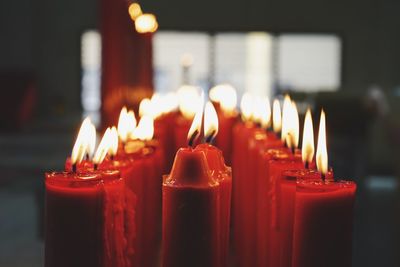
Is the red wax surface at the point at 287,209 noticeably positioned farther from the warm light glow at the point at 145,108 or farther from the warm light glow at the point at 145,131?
the warm light glow at the point at 145,108

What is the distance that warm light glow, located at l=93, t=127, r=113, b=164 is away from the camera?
666mm

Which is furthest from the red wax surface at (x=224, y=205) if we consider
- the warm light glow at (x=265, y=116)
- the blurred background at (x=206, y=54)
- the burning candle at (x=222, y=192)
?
the blurred background at (x=206, y=54)

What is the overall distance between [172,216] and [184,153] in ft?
0.20

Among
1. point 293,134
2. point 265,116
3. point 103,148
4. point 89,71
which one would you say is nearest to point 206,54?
point 89,71

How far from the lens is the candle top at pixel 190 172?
1.87 ft

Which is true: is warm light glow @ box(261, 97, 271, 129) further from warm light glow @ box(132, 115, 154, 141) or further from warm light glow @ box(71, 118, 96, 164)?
warm light glow @ box(71, 118, 96, 164)

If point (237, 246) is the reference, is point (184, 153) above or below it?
above

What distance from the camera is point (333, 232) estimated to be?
0.56m

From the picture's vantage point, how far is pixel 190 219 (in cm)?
56

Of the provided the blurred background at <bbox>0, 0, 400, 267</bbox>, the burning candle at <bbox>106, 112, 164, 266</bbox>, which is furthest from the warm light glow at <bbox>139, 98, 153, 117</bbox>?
the blurred background at <bbox>0, 0, 400, 267</bbox>

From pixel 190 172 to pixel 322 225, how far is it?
127 mm

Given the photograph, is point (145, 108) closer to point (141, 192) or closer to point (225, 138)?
point (225, 138)

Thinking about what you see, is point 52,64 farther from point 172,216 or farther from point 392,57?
point 172,216

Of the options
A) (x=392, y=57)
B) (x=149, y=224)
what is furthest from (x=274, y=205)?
(x=392, y=57)
